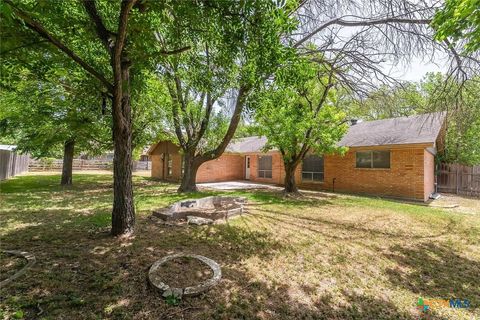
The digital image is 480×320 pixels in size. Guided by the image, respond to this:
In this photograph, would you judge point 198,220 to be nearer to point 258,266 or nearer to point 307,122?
point 258,266

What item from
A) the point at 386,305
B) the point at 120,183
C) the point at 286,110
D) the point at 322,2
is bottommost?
the point at 386,305

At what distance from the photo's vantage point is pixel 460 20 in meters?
3.47

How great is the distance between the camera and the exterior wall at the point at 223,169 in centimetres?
1855

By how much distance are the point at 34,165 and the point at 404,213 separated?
35.1 meters

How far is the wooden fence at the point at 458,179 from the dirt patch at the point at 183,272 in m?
16.7

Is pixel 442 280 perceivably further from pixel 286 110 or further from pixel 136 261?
pixel 286 110

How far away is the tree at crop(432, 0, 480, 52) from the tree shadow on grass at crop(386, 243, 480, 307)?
146 inches

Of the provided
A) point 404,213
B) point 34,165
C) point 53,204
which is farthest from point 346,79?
point 34,165

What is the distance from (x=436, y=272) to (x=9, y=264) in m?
7.00

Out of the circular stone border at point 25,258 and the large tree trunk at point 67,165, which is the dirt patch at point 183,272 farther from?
the large tree trunk at point 67,165

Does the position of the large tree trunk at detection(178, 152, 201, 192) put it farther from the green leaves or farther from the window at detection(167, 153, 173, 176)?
the window at detection(167, 153, 173, 176)

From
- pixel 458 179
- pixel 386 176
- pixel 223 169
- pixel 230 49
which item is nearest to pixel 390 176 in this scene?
pixel 386 176

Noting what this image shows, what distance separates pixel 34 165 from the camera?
26.6m

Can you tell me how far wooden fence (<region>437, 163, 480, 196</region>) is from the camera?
13062 millimetres
